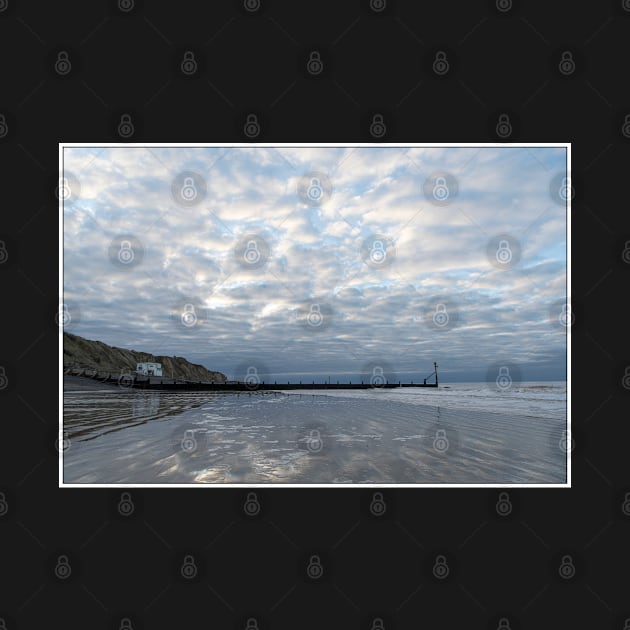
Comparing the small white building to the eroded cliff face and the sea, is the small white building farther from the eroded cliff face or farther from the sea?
the sea

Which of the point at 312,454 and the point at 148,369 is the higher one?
the point at 312,454

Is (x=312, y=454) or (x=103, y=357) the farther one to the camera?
(x=103, y=357)

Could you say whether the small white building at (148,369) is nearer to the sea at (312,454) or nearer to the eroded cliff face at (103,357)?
the eroded cliff face at (103,357)

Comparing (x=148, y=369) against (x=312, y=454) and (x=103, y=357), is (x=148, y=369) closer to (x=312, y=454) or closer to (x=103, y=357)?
(x=103, y=357)

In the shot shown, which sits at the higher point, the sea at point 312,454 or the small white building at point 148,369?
the sea at point 312,454

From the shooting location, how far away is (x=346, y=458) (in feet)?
28.9

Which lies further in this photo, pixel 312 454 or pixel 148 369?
pixel 148 369

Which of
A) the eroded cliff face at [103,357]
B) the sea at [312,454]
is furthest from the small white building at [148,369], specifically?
the sea at [312,454]

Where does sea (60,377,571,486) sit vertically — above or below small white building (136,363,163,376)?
above

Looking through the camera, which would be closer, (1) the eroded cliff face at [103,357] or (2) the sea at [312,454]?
(2) the sea at [312,454]

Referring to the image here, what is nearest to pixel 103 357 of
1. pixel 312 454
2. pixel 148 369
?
pixel 148 369

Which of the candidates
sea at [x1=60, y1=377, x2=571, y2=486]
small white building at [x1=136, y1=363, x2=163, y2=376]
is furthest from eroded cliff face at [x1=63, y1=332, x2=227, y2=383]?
sea at [x1=60, y1=377, x2=571, y2=486]
